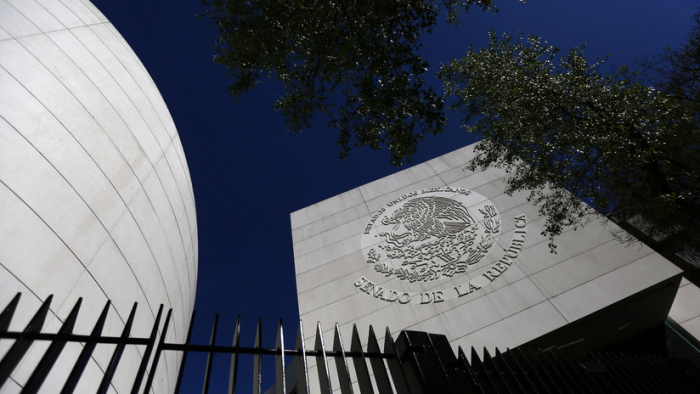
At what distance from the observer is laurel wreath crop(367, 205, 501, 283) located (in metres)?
13.6

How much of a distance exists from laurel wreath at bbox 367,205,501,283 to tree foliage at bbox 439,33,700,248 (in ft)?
14.8

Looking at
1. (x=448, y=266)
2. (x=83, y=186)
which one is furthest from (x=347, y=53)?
(x=448, y=266)

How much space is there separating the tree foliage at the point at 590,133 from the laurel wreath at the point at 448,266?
14.8 ft

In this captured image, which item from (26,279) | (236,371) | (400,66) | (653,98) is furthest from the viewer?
(653,98)

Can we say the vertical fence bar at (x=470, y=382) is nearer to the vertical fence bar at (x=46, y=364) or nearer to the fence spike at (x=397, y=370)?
the fence spike at (x=397, y=370)

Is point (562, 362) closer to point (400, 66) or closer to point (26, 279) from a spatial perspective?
point (400, 66)

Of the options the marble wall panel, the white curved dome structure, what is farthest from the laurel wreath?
the white curved dome structure

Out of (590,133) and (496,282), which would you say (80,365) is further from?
(496,282)

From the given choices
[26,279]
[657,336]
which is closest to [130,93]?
[26,279]

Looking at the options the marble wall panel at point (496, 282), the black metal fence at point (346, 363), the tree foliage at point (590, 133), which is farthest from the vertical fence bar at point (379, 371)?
the marble wall panel at point (496, 282)

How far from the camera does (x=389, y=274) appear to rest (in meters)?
14.4

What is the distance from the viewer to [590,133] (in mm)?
7402

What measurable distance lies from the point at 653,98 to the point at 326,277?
12.3 meters

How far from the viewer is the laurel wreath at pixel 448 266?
13.6m
